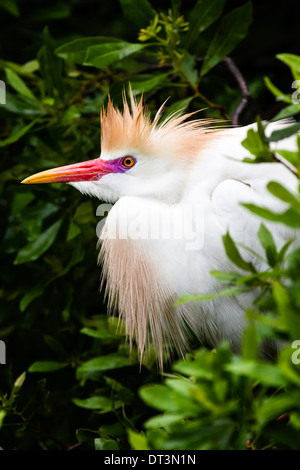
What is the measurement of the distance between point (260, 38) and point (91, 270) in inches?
58.8

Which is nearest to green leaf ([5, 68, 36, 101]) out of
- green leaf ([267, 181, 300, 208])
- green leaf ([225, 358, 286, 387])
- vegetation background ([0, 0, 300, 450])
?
vegetation background ([0, 0, 300, 450])

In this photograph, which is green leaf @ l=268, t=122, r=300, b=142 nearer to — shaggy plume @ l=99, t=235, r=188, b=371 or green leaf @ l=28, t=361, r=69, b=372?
shaggy plume @ l=99, t=235, r=188, b=371

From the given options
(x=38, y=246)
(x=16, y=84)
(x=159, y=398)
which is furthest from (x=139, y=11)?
(x=159, y=398)

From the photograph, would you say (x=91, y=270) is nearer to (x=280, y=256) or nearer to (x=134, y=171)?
(x=134, y=171)

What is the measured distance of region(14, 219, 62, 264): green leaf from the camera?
1.91 m

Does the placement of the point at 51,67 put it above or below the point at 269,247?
above

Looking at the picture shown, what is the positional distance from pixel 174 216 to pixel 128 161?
0.24 meters

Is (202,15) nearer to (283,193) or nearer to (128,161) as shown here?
(128,161)

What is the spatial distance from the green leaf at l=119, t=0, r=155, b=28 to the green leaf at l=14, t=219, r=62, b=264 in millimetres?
717

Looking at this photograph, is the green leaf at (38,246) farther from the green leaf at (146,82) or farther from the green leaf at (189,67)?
the green leaf at (189,67)

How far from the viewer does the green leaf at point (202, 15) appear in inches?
70.5

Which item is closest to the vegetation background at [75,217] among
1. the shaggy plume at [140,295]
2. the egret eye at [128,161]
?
the shaggy plume at [140,295]

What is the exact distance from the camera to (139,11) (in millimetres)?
1813
